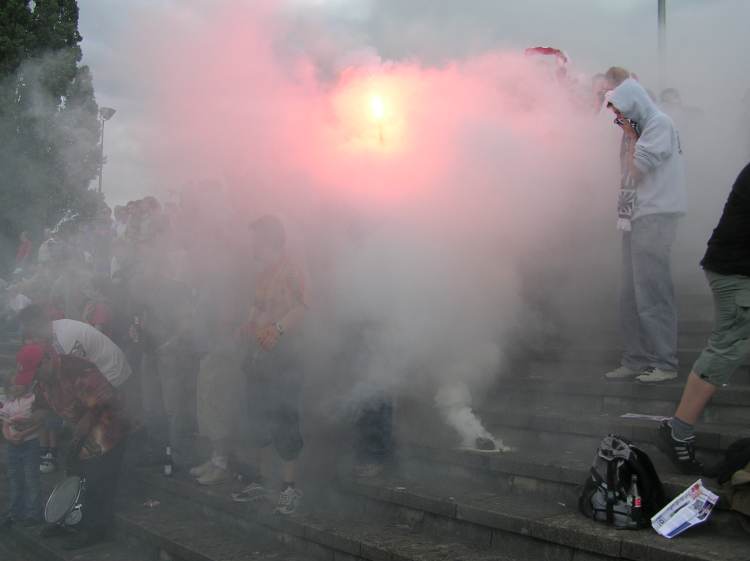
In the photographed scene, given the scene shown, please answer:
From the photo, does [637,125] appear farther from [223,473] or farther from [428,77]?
[223,473]

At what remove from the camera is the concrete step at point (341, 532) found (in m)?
3.45

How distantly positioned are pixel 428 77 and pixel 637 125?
1.75 metres

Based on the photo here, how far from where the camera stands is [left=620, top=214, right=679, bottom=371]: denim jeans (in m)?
4.22

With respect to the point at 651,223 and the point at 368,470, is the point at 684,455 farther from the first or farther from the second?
the point at 368,470

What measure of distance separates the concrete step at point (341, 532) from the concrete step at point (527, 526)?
0.07 meters

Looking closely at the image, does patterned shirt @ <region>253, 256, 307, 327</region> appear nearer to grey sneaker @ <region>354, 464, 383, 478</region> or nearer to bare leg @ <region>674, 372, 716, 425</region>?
grey sneaker @ <region>354, 464, 383, 478</region>

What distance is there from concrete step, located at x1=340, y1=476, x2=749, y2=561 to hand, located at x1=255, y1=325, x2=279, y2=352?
934 millimetres

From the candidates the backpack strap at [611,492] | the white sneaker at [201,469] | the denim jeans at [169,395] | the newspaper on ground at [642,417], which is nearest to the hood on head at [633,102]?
the newspaper on ground at [642,417]

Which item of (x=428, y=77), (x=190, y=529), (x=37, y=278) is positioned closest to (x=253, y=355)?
(x=190, y=529)

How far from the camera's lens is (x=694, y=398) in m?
3.22

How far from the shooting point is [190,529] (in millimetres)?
4637

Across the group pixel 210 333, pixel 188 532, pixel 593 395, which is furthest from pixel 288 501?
pixel 593 395

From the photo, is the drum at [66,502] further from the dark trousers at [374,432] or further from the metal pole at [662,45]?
the metal pole at [662,45]

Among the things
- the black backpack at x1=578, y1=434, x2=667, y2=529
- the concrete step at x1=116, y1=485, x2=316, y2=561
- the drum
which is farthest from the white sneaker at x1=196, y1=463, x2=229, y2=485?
the black backpack at x1=578, y1=434, x2=667, y2=529
